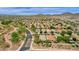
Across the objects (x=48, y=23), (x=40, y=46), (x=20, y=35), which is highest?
(x=48, y=23)

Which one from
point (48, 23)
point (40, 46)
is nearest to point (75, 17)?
point (48, 23)

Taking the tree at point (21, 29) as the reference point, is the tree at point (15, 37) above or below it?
below

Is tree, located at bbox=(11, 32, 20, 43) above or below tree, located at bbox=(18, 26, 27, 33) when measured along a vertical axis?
below

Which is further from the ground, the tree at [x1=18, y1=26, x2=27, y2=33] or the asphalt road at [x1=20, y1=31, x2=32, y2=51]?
the tree at [x1=18, y1=26, x2=27, y2=33]

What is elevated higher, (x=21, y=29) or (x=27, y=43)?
(x=21, y=29)

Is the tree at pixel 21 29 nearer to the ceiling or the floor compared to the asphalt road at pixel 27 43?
nearer to the ceiling

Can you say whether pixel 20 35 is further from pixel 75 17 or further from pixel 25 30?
pixel 75 17
